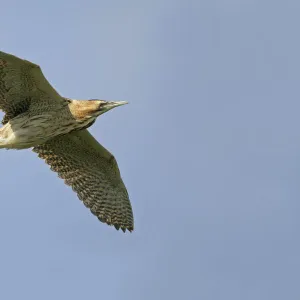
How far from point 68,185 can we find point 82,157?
688 millimetres

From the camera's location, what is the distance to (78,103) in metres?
16.5

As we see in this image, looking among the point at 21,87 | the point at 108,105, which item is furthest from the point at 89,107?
the point at 21,87

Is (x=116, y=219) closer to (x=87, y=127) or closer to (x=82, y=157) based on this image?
(x=82, y=157)

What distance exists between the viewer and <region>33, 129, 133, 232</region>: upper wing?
59.4 ft

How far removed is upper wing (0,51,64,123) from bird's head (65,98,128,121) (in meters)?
0.29

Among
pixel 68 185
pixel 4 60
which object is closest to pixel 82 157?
pixel 68 185

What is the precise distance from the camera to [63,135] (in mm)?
17641

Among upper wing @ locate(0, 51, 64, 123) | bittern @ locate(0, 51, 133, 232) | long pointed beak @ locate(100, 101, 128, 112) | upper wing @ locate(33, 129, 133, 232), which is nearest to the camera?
upper wing @ locate(0, 51, 64, 123)

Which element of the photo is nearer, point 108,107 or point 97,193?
point 108,107

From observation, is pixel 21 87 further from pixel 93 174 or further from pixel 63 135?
pixel 93 174

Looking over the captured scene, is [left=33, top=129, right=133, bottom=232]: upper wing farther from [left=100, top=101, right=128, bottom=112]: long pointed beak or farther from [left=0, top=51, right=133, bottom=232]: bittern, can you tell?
[left=100, top=101, right=128, bottom=112]: long pointed beak

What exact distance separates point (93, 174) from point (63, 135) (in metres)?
1.35

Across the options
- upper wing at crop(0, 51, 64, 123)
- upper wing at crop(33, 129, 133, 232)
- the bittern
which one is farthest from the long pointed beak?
upper wing at crop(33, 129, 133, 232)

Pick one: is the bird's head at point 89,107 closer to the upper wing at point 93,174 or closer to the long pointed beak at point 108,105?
the long pointed beak at point 108,105
